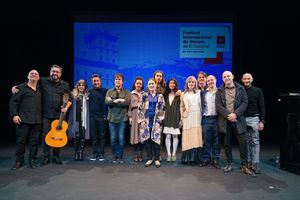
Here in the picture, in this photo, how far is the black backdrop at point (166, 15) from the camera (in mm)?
7055

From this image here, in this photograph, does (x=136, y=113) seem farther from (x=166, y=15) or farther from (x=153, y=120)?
(x=166, y=15)

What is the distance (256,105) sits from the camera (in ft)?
14.9

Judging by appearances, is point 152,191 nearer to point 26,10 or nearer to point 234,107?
point 234,107

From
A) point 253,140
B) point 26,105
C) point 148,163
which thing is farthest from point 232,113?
point 26,105

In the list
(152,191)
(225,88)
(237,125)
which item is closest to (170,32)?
(225,88)

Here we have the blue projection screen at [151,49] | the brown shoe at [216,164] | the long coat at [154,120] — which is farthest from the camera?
the blue projection screen at [151,49]

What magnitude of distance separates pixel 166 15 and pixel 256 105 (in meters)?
3.42

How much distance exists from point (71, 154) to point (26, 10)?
11.9ft

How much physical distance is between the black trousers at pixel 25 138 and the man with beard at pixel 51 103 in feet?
0.41

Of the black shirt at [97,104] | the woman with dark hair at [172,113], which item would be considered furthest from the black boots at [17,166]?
the woman with dark hair at [172,113]

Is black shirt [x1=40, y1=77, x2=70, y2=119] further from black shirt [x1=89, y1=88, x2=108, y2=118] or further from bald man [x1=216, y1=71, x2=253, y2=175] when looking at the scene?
bald man [x1=216, y1=71, x2=253, y2=175]

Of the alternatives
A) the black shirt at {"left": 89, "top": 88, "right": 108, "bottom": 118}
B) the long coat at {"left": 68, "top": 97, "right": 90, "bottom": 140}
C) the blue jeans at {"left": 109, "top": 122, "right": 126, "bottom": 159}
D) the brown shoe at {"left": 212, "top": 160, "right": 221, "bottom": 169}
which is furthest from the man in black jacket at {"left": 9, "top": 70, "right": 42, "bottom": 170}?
the brown shoe at {"left": 212, "top": 160, "right": 221, "bottom": 169}

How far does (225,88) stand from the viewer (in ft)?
15.1

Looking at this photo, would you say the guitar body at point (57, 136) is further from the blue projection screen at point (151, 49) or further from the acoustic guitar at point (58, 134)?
the blue projection screen at point (151, 49)
